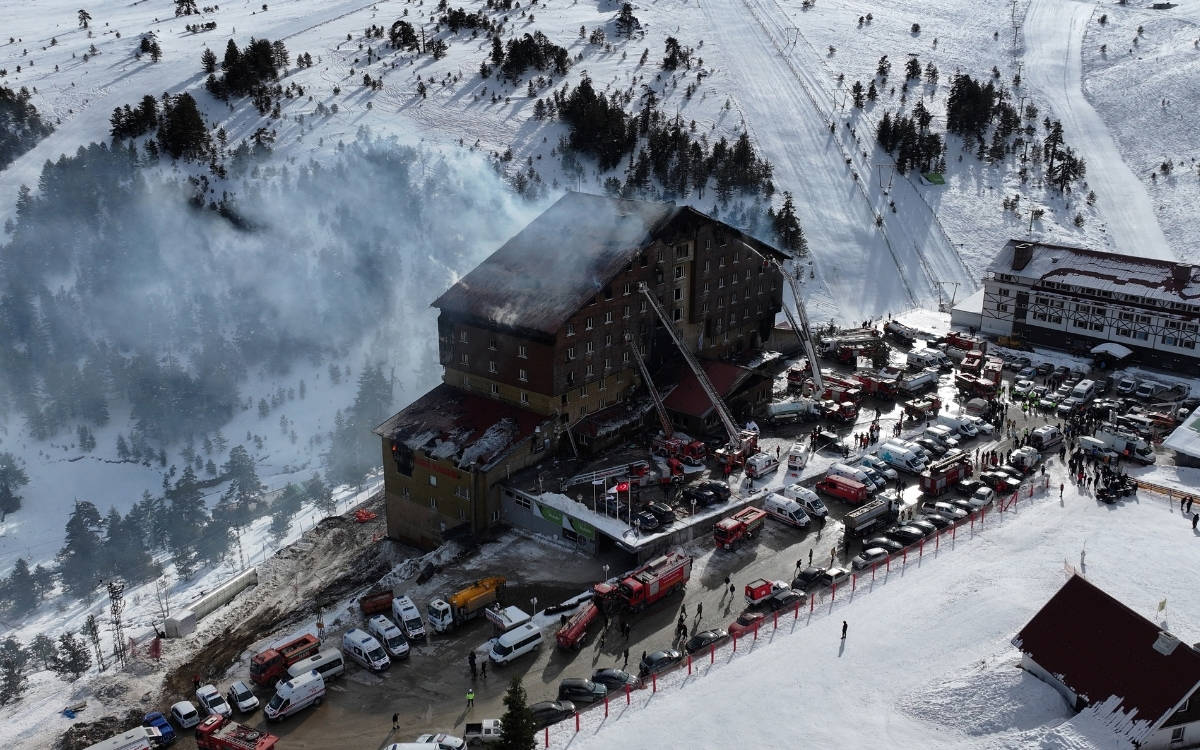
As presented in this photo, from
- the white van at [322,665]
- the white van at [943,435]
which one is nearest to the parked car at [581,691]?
the white van at [322,665]

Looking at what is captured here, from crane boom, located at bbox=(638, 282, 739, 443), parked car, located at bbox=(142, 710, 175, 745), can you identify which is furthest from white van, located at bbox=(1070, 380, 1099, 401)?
parked car, located at bbox=(142, 710, 175, 745)

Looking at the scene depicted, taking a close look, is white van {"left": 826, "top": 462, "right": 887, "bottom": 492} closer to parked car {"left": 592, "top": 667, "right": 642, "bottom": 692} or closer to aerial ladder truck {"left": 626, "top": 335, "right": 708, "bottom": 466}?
aerial ladder truck {"left": 626, "top": 335, "right": 708, "bottom": 466}

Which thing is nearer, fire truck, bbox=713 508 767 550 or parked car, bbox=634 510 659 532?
fire truck, bbox=713 508 767 550

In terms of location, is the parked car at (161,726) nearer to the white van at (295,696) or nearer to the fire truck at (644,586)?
the white van at (295,696)

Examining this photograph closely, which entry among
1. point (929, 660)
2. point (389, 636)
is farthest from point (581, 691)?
point (929, 660)

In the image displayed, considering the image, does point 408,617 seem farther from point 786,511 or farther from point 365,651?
point 786,511
